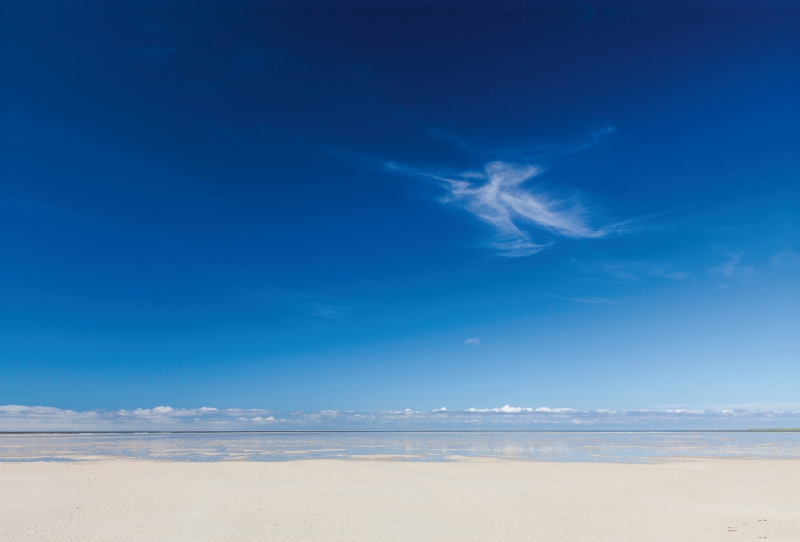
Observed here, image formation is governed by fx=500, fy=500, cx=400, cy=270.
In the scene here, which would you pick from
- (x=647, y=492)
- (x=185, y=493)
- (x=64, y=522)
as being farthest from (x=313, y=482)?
(x=647, y=492)

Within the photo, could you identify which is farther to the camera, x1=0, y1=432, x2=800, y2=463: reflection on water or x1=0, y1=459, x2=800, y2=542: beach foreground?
x1=0, y1=432, x2=800, y2=463: reflection on water

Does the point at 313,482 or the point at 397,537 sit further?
the point at 313,482

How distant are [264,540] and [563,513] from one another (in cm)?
1095

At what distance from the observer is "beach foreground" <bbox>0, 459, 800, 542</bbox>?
1620cm

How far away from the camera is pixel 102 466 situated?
3662 cm

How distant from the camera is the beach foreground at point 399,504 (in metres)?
16.2

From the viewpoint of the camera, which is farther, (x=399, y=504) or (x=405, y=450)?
(x=405, y=450)

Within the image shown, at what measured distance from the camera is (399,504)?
20922 mm

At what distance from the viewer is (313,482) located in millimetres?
27484

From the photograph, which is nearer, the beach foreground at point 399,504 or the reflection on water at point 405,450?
the beach foreground at point 399,504

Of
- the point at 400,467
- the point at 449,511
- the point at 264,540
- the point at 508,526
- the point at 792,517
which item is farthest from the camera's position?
the point at 400,467

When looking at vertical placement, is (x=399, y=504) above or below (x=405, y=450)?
above

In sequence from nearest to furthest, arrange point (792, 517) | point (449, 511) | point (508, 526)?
1. point (508, 526)
2. point (792, 517)
3. point (449, 511)

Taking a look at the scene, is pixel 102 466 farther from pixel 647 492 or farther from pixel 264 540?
pixel 647 492
